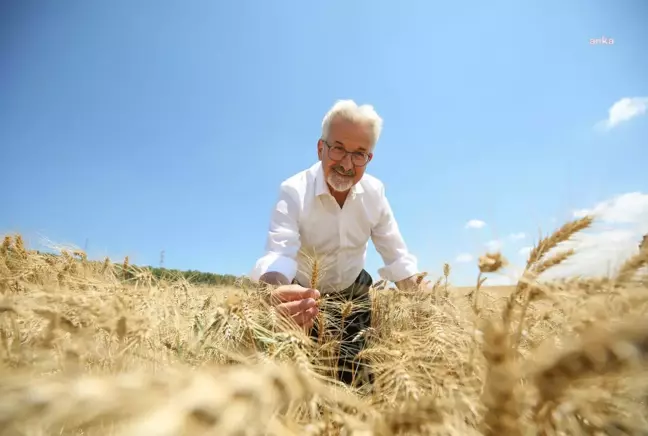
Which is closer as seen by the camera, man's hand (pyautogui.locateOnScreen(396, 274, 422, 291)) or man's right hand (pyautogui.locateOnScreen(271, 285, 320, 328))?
man's right hand (pyautogui.locateOnScreen(271, 285, 320, 328))

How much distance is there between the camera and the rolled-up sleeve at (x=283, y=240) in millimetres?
2576

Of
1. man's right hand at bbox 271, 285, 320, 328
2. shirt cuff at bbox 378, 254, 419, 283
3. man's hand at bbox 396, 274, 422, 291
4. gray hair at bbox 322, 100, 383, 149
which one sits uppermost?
gray hair at bbox 322, 100, 383, 149

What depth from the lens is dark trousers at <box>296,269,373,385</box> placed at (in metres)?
1.81

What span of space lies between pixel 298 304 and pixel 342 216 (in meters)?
1.76

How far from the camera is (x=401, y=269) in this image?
3.64 metres

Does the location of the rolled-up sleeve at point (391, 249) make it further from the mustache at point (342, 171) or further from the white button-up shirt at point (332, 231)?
the mustache at point (342, 171)

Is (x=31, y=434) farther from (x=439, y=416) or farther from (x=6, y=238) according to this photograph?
(x=6, y=238)

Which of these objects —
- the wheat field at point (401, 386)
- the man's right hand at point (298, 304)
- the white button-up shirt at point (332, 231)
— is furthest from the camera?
the white button-up shirt at point (332, 231)

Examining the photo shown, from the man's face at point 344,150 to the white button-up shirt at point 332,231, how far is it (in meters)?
0.12

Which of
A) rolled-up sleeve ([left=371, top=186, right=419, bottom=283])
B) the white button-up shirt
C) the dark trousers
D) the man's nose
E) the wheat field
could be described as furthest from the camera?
rolled-up sleeve ([left=371, top=186, right=419, bottom=283])

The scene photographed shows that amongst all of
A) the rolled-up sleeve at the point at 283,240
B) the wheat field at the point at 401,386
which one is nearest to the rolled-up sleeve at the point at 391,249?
the rolled-up sleeve at the point at 283,240

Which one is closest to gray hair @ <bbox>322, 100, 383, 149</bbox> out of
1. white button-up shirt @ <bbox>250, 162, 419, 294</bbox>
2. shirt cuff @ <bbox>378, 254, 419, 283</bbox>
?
white button-up shirt @ <bbox>250, 162, 419, 294</bbox>

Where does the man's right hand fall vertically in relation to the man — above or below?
below

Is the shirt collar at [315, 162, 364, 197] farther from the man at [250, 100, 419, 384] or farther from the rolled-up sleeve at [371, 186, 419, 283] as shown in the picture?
the rolled-up sleeve at [371, 186, 419, 283]
